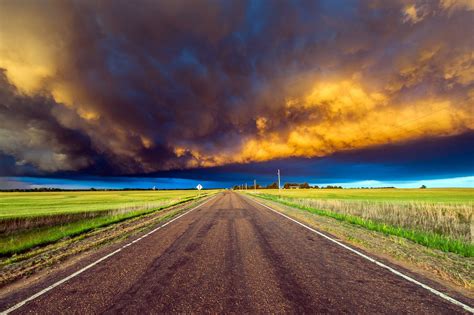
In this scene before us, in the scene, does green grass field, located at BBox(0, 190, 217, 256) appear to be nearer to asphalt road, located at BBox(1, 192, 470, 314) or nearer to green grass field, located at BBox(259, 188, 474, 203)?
asphalt road, located at BBox(1, 192, 470, 314)

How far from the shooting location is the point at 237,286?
15.5ft

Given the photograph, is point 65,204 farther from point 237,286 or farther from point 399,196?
point 399,196

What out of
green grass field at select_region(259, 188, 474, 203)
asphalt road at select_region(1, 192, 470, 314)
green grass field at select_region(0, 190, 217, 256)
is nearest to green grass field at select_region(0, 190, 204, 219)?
green grass field at select_region(0, 190, 217, 256)

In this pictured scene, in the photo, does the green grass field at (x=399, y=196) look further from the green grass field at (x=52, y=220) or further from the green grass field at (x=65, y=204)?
the green grass field at (x=52, y=220)

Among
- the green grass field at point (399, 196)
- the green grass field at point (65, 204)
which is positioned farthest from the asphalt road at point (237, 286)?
the green grass field at point (399, 196)

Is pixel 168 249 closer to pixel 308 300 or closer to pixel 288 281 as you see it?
pixel 288 281

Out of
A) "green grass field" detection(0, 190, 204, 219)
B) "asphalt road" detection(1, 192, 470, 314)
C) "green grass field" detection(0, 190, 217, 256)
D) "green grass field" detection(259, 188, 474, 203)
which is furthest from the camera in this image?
"green grass field" detection(259, 188, 474, 203)

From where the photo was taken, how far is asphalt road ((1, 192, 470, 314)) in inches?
153

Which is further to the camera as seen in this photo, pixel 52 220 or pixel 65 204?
pixel 65 204

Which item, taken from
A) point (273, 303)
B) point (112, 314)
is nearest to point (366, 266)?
point (273, 303)

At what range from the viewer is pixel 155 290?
4574 mm

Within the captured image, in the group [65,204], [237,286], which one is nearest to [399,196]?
[237,286]

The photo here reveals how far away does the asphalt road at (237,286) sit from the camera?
12.8 feet

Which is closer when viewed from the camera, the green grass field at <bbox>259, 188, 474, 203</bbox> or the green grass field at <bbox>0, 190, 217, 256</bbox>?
the green grass field at <bbox>0, 190, 217, 256</bbox>
